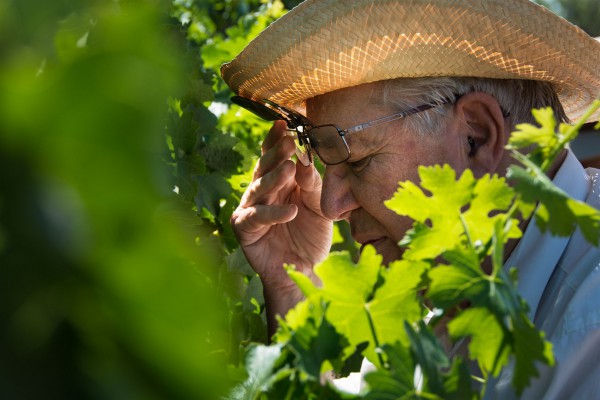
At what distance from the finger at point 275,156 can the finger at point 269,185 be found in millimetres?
25

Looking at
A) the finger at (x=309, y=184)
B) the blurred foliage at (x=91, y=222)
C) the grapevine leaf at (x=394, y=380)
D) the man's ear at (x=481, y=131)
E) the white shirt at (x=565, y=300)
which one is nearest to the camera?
the blurred foliage at (x=91, y=222)

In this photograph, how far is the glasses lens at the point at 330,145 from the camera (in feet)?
7.96

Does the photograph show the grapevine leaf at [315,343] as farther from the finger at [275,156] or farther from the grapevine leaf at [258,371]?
the finger at [275,156]

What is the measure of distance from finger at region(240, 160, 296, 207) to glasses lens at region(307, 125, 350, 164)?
0.29 m

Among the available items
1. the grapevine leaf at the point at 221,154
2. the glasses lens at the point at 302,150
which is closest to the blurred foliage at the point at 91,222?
the grapevine leaf at the point at 221,154

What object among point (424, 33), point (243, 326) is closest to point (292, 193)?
point (243, 326)

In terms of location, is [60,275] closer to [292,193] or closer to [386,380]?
[386,380]

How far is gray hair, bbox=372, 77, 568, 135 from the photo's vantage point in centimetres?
235

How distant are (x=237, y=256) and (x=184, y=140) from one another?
2.03 ft

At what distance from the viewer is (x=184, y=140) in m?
2.25

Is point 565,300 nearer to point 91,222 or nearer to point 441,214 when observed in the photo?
point 441,214

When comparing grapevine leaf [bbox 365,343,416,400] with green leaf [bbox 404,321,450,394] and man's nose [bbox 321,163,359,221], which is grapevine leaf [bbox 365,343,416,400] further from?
man's nose [bbox 321,163,359,221]

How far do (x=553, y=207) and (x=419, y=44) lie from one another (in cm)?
141

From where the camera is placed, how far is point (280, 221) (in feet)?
9.08
